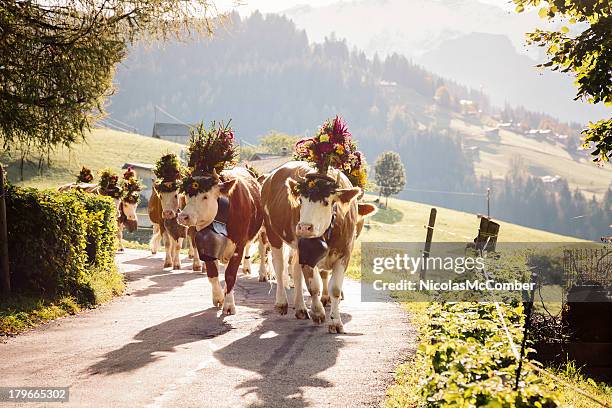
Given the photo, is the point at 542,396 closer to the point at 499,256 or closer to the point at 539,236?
the point at 499,256

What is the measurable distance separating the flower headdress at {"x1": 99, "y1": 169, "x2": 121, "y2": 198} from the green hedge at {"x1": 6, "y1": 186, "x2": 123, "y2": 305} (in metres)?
12.0

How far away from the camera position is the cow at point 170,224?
1814 centimetres

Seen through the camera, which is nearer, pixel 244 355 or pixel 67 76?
pixel 244 355

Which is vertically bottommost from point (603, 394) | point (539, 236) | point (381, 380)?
point (539, 236)

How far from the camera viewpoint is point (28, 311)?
11.9 meters

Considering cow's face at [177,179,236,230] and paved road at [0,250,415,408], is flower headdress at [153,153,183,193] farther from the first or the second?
cow's face at [177,179,236,230]

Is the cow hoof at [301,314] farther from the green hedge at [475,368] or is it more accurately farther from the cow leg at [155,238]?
the cow leg at [155,238]

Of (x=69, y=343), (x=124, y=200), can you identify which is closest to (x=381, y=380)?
(x=69, y=343)

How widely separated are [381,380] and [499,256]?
501 centimetres

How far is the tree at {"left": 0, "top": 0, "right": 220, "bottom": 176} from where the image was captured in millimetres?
12203

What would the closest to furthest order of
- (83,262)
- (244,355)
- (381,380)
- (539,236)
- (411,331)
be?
(381,380) < (244,355) < (411,331) < (83,262) < (539,236)

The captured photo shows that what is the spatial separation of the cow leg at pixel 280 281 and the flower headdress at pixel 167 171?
5192 mm

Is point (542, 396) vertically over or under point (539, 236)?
over

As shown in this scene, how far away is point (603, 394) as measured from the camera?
9.69 meters
